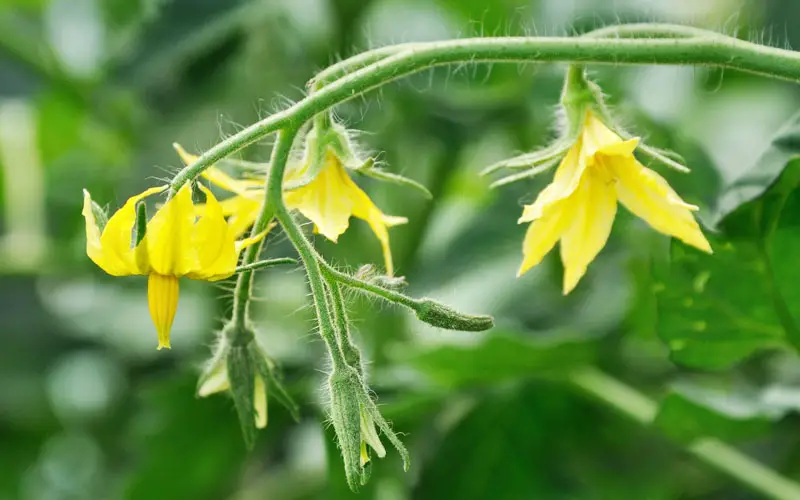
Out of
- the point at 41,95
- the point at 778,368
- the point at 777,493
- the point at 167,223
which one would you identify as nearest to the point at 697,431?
the point at 777,493

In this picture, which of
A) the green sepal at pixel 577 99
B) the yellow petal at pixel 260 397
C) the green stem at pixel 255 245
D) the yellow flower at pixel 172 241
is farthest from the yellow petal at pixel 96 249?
the green sepal at pixel 577 99

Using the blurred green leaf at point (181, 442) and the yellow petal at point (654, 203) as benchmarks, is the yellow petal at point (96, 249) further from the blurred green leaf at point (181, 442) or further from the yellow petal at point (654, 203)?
the blurred green leaf at point (181, 442)

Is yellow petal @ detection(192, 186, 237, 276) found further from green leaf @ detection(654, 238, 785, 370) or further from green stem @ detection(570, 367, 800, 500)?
green stem @ detection(570, 367, 800, 500)

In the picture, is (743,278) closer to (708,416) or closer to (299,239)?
(708,416)

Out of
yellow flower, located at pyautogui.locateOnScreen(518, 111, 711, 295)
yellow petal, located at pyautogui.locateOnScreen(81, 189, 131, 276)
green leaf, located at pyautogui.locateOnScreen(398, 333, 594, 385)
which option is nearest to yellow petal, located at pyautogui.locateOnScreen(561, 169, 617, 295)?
yellow flower, located at pyautogui.locateOnScreen(518, 111, 711, 295)

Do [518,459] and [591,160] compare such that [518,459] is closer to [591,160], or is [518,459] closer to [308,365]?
[308,365]

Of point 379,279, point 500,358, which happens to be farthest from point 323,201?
point 500,358
